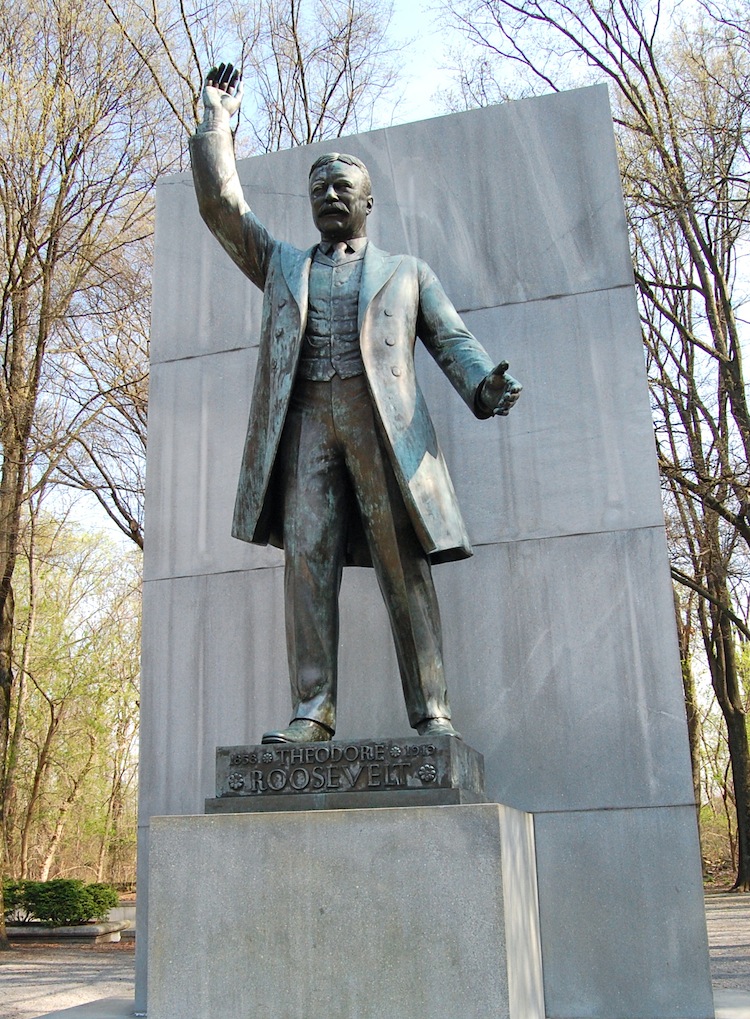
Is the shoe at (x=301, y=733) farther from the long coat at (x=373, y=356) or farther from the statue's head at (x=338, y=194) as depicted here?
the statue's head at (x=338, y=194)

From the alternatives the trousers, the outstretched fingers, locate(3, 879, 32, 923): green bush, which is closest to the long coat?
the trousers

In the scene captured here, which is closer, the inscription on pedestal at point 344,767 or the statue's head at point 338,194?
the inscription on pedestal at point 344,767

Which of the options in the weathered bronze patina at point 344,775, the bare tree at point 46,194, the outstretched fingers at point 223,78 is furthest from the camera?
the bare tree at point 46,194

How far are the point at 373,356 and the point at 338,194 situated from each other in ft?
2.58

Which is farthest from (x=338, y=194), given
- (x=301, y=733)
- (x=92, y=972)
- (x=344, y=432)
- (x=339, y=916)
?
(x=92, y=972)

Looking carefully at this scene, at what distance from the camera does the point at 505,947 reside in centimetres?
338

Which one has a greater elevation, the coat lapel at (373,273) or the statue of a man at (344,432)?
the coat lapel at (373,273)

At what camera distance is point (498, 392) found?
4141mm

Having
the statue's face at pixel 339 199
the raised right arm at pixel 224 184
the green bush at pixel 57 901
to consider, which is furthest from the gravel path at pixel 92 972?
the raised right arm at pixel 224 184

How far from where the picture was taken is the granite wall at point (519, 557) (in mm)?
5352

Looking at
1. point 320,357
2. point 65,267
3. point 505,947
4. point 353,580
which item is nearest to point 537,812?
point 353,580

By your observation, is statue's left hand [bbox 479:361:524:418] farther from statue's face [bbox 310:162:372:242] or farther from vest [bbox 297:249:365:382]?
statue's face [bbox 310:162:372:242]

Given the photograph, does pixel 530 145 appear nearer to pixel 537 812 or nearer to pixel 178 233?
pixel 178 233

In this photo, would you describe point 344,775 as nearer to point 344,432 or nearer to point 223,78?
point 344,432
